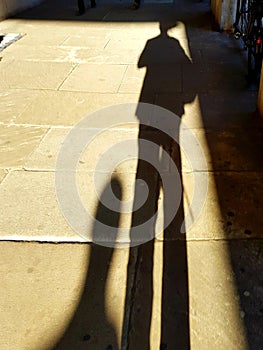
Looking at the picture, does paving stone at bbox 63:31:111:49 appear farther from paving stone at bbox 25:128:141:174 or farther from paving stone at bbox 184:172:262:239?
paving stone at bbox 184:172:262:239

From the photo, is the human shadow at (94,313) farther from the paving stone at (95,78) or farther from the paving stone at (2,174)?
the paving stone at (95,78)

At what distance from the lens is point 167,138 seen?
3375 mm

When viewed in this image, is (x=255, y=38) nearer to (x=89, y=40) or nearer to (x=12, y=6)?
(x=89, y=40)

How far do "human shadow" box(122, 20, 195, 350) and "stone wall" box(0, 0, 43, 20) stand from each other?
5311 mm

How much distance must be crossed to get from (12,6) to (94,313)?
8.31 meters

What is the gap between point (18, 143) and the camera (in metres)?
3.41

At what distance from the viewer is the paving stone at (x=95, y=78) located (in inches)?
179

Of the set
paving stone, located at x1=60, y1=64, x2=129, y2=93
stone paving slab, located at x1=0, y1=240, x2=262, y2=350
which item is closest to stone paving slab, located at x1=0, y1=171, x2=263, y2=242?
stone paving slab, located at x1=0, y1=240, x2=262, y2=350

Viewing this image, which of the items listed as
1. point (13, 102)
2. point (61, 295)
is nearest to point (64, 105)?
point (13, 102)

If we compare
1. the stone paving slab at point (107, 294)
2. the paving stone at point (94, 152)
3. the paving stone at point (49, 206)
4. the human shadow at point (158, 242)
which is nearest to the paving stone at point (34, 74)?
the human shadow at point (158, 242)

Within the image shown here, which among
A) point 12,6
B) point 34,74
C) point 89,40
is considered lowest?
point 89,40

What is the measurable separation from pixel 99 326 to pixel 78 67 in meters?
4.15

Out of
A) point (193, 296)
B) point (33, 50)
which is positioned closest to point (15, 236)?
point (193, 296)

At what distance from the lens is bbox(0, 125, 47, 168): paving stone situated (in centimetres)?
314
